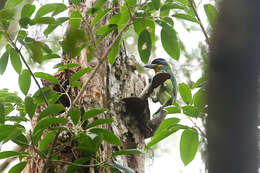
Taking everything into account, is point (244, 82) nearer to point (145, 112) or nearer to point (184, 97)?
point (184, 97)

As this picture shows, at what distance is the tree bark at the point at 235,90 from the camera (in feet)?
1.34

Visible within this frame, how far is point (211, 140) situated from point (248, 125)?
49 millimetres

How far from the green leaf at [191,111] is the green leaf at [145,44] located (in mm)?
442

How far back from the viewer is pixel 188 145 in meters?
1.89

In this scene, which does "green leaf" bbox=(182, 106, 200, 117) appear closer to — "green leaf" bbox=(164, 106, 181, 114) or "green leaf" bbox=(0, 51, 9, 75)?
"green leaf" bbox=(164, 106, 181, 114)

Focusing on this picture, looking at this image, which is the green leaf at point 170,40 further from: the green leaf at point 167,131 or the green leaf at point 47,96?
the green leaf at point 47,96

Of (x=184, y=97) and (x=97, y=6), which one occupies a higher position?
(x=97, y=6)

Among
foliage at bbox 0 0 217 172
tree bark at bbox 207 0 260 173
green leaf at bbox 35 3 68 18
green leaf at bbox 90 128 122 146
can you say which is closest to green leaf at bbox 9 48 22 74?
foliage at bbox 0 0 217 172

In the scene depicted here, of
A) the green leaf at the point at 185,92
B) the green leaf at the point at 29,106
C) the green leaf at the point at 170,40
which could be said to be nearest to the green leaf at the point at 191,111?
the green leaf at the point at 185,92

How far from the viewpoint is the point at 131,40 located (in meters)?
5.14

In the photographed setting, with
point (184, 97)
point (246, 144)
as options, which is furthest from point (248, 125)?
point (184, 97)

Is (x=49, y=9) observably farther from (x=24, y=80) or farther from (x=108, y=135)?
(x=108, y=135)

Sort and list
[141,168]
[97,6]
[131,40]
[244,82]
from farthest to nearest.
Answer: [131,40] → [141,168] → [97,6] → [244,82]

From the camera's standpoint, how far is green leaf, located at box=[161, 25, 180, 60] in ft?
6.33
